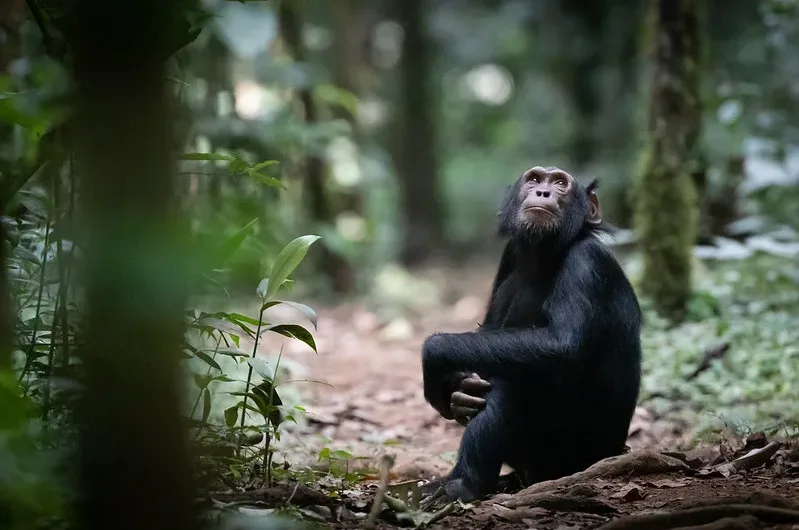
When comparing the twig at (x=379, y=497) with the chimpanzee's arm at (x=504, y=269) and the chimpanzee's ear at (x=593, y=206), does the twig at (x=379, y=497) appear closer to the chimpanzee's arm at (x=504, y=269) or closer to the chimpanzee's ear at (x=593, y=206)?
the chimpanzee's arm at (x=504, y=269)

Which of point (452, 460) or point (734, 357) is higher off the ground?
point (734, 357)

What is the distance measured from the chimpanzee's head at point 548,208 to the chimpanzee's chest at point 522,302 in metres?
0.24

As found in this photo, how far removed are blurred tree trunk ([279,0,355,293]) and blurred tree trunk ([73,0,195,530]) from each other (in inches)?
314

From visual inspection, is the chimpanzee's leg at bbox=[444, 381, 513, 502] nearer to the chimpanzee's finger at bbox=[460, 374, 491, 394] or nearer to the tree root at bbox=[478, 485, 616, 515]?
the chimpanzee's finger at bbox=[460, 374, 491, 394]

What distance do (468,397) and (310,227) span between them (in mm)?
6541

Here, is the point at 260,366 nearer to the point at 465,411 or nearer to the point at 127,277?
the point at 465,411

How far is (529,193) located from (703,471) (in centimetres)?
161

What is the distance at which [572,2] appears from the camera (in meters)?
14.2

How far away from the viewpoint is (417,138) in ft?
50.6

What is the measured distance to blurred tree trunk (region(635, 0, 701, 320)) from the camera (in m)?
6.79

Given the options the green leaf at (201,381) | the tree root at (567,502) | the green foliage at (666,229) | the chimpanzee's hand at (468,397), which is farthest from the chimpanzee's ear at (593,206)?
the green foliage at (666,229)

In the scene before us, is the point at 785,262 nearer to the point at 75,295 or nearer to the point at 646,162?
the point at 646,162

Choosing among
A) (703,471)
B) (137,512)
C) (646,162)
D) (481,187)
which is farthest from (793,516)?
(481,187)

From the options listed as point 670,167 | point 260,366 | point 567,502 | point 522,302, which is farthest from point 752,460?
point 670,167
